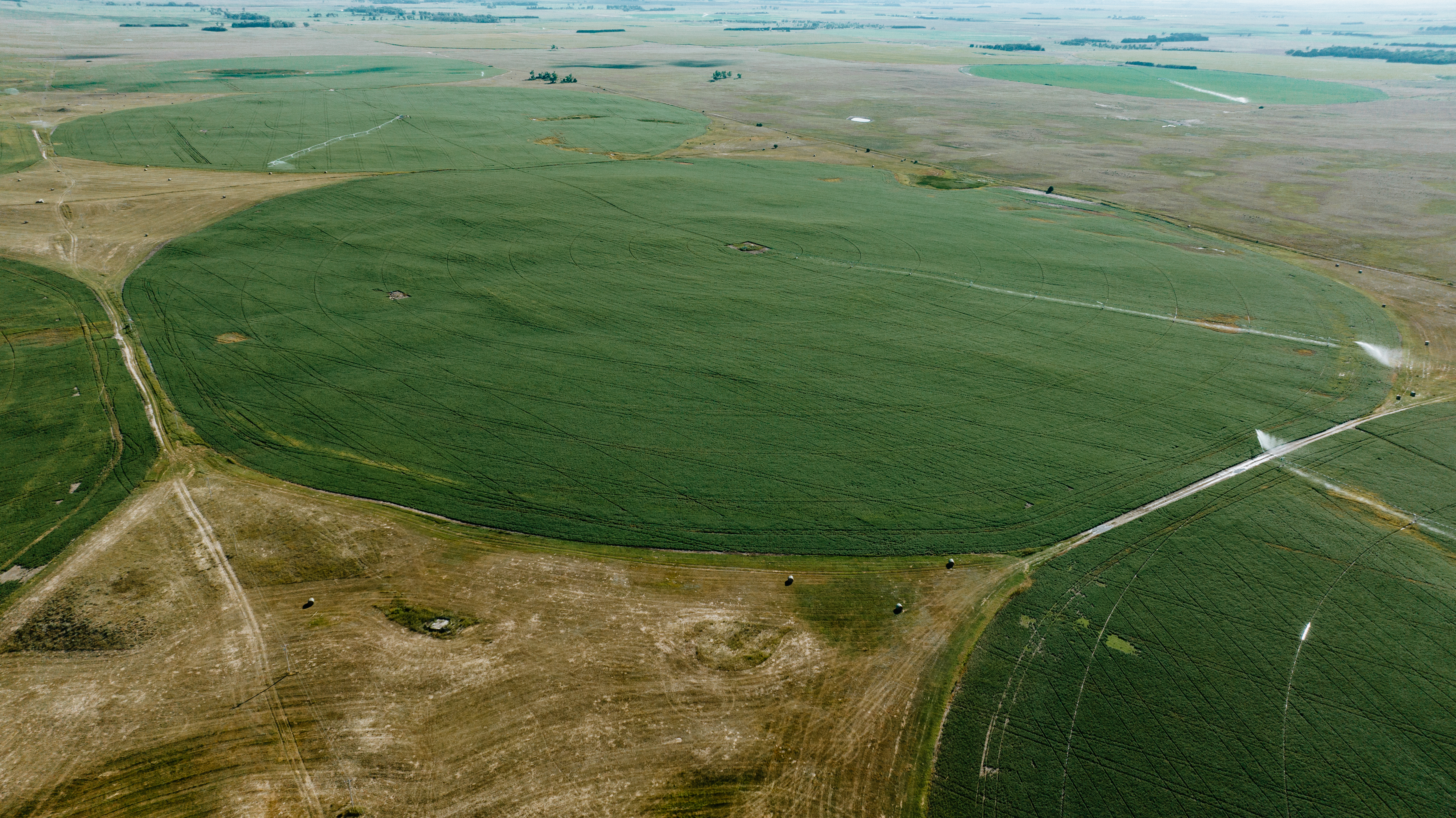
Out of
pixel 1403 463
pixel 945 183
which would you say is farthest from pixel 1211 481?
pixel 945 183

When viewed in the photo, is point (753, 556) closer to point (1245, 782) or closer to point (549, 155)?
point (1245, 782)

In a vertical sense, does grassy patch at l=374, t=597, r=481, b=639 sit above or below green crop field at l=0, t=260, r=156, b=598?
below

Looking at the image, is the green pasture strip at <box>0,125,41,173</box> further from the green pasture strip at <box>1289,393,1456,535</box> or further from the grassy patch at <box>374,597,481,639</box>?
the green pasture strip at <box>1289,393,1456,535</box>

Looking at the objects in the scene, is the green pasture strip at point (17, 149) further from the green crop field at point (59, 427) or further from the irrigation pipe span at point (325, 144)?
the green crop field at point (59, 427)

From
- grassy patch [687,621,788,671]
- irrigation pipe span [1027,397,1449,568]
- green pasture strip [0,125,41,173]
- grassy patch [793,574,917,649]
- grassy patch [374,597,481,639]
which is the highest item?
green pasture strip [0,125,41,173]

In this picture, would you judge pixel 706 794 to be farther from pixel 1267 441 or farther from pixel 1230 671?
pixel 1267 441

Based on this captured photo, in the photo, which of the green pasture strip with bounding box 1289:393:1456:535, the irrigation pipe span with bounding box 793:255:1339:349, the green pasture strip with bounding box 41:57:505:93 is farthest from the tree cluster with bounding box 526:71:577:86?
the green pasture strip with bounding box 1289:393:1456:535

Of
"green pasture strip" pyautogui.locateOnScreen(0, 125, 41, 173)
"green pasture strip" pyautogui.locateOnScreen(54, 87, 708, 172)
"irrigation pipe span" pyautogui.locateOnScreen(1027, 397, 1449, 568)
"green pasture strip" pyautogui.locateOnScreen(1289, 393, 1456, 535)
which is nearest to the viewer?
"irrigation pipe span" pyautogui.locateOnScreen(1027, 397, 1449, 568)
